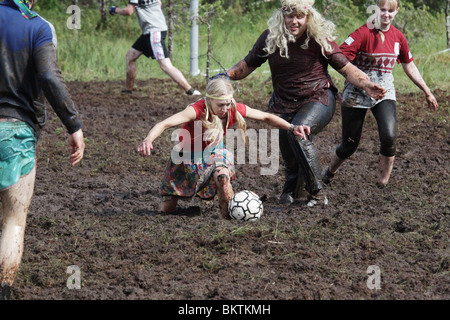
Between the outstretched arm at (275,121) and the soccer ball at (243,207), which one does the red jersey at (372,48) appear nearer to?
the outstretched arm at (275,121)

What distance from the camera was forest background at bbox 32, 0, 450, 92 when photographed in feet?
43.7

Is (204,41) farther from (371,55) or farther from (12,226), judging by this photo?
(12,226)

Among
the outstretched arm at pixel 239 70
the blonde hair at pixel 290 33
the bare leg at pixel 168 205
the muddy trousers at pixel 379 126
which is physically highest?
the blonde hair at pixel 290 33

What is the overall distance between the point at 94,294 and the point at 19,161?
0.99 metres

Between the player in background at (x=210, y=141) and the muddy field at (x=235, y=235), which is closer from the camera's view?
the muddy field at (x=235, y=235)

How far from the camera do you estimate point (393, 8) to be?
693cm

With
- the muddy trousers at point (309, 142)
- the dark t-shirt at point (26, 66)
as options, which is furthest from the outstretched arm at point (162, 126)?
the dark t-shirt at point (26, 66)

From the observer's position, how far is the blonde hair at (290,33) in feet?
21.7

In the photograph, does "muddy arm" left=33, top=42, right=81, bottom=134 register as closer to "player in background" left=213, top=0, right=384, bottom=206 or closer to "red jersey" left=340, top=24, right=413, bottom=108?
"player in background" left=213, top=0, right=384, bottom=206

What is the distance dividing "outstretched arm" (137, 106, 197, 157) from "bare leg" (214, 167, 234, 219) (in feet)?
1.70

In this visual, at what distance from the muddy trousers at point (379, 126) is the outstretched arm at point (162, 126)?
1.84 m

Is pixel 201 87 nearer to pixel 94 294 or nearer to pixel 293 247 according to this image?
pixel 293 247

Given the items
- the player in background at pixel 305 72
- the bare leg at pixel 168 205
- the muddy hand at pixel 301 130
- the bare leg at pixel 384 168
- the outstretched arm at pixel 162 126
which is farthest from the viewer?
the bare leg at pixel 384 168

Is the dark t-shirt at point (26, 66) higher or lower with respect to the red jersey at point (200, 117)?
higher
